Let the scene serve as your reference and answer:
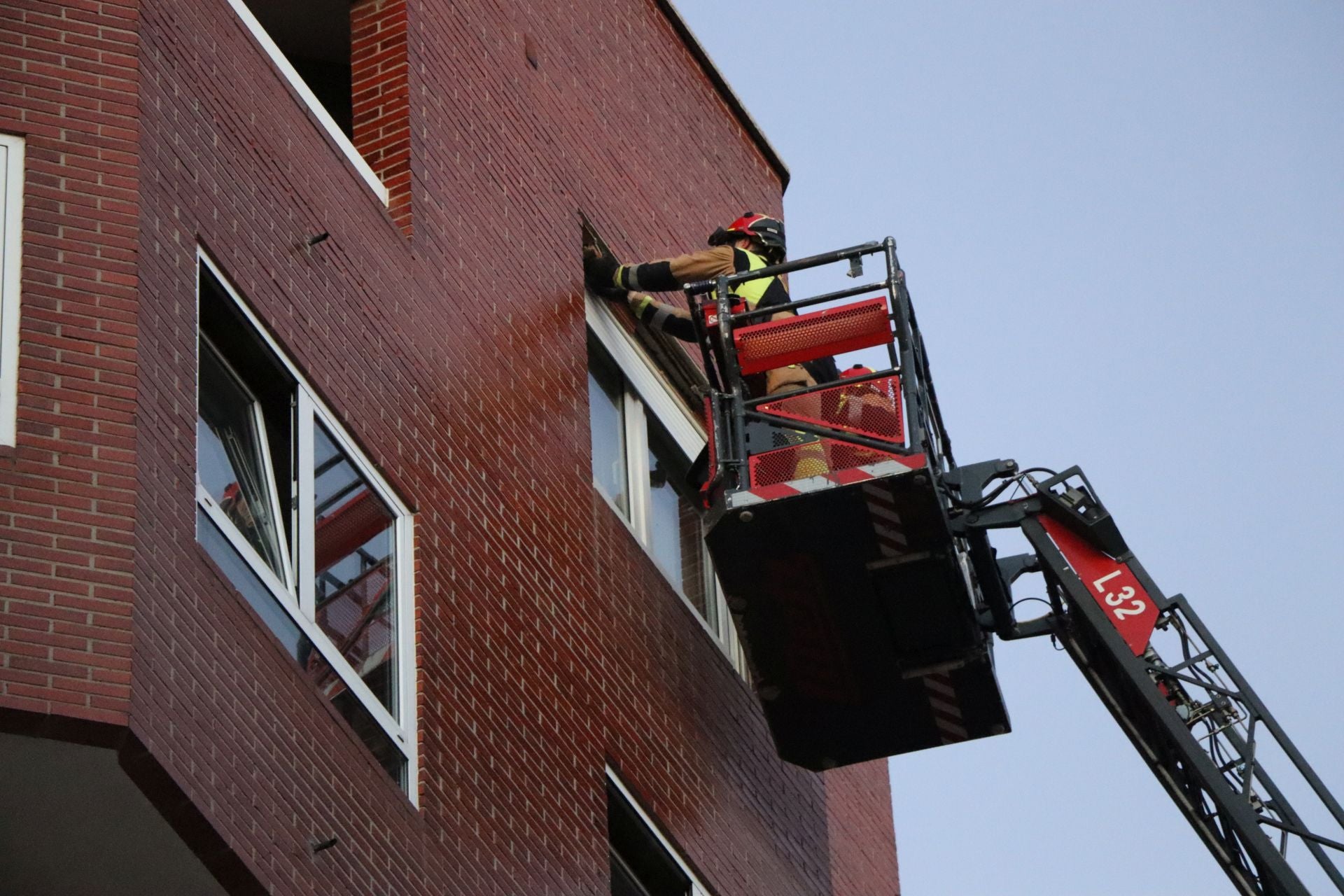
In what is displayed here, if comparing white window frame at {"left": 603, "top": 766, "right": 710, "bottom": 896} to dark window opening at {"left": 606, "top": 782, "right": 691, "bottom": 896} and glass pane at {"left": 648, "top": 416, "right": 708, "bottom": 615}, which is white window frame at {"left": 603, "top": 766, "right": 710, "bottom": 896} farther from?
glass pane at {"left": 648, "top": 416, "right": 708, "bottom": 615}

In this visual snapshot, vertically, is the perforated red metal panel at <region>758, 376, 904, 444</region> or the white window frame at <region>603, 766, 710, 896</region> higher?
the perforated red metal panel at <region>758, 376, 904, 444</region>

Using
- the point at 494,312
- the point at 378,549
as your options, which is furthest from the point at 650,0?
the point at 378,549

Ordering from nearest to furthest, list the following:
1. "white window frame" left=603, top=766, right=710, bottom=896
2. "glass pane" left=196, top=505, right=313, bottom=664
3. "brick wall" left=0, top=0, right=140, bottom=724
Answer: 1. "brick wall" left=0, top=0, right=140, bottom=724
2. "glass pane" left=196, top=505, right=313, bottom=664
3. "white window frame" left=603, top=766, right=710, bottom=896

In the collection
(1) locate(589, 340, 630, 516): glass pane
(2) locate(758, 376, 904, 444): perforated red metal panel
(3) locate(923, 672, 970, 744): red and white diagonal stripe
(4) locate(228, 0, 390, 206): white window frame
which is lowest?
(3) locate(923, 672, 970, 744): red and white diagonal stripe

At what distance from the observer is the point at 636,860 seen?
49.9ft

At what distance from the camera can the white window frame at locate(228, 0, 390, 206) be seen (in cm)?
1321

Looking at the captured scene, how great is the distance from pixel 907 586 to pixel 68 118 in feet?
20.0

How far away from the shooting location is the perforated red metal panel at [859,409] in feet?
47.1

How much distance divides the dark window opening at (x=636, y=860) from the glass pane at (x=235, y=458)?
3796mm

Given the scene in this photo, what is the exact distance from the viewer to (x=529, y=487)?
14500 millimetres

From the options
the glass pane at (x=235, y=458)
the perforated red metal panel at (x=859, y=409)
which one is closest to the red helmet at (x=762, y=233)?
the perforated red metal panel at (x=859, y=409)

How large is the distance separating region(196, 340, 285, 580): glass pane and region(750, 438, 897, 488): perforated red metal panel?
11.4 ft

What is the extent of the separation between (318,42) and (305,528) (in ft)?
19.4

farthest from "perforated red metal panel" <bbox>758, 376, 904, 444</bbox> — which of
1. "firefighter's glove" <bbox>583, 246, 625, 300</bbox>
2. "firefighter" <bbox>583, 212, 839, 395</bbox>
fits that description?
"firefighter's glove" <bbox>583, 246, 625, 300</bbox>
